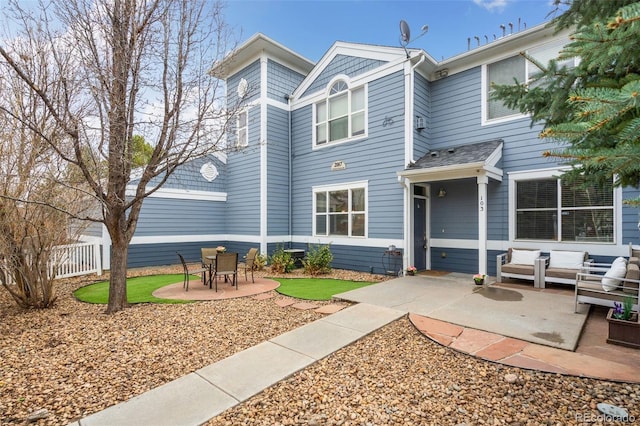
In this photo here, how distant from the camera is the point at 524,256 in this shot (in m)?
7.52

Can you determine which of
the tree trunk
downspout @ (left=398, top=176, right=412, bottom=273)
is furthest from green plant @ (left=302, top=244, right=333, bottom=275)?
the tree trunk

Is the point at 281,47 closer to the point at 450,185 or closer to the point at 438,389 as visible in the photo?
the point at 450,185

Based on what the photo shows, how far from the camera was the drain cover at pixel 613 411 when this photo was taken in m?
2.46

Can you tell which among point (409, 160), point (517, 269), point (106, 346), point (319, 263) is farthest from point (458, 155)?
point (106, 346)

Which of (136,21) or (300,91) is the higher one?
(300,91)

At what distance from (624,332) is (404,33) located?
320 inches

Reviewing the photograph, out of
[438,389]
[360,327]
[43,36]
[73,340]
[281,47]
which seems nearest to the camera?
[438,389]

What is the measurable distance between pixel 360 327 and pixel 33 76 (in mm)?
6549

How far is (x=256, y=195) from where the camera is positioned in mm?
11305

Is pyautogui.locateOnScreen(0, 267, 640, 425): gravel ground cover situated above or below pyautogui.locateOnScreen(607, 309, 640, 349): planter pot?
below

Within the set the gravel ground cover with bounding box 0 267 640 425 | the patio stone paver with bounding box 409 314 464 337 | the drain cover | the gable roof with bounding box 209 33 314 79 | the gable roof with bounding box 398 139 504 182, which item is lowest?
the gravel ground cover with bounding box 0 267 640 425

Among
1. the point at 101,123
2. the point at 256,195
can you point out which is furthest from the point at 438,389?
the point at 256,195

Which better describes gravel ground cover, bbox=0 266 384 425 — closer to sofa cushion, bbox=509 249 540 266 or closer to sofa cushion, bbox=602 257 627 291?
sofa cushion, bbox=602 257 627 291

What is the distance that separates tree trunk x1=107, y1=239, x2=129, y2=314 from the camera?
5488 mm
